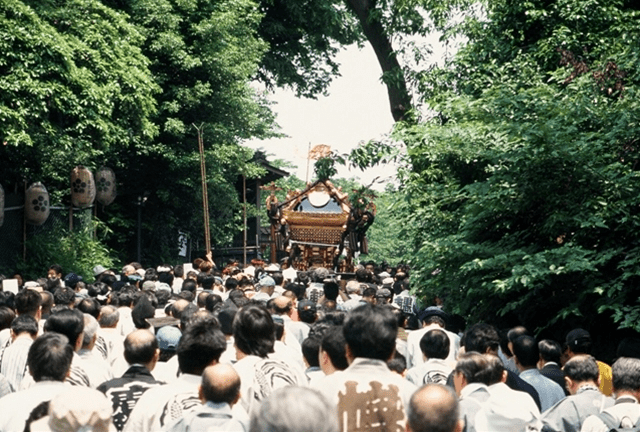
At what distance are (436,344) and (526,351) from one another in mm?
735

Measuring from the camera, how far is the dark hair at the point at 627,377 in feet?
19.9

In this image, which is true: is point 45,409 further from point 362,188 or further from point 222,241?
point 222,241

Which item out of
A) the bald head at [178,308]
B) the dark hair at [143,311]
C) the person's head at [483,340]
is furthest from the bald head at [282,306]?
the person's head at [483,340]

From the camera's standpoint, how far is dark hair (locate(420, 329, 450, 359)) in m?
7.10

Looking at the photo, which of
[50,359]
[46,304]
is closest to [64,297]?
[46,304]

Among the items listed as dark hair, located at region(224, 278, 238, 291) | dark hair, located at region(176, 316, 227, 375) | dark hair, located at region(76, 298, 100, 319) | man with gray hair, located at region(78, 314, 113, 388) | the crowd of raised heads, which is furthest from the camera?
dark hair, located at region(224, 278, 238, 291)

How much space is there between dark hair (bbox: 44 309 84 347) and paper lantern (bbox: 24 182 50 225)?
54.0ft

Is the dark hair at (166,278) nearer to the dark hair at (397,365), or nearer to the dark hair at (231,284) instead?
the dark hair at (231,284)

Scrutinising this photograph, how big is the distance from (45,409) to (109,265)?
21078 mm

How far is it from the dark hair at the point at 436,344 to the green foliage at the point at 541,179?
8.02ft

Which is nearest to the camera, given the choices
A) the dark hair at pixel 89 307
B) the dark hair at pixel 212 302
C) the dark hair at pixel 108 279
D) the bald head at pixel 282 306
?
the dark hair at pixel 89 307

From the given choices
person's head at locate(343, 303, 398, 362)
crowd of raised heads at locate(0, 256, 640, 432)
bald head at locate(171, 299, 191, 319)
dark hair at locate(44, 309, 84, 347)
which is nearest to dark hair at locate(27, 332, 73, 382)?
crowd of raised heads at locate(0, 256, 640, 432)

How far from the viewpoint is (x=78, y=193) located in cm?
2384

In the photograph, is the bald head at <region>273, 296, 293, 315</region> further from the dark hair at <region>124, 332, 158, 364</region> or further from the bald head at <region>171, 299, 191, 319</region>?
the dark hair at <region>124, 332, 158, 364</region>
